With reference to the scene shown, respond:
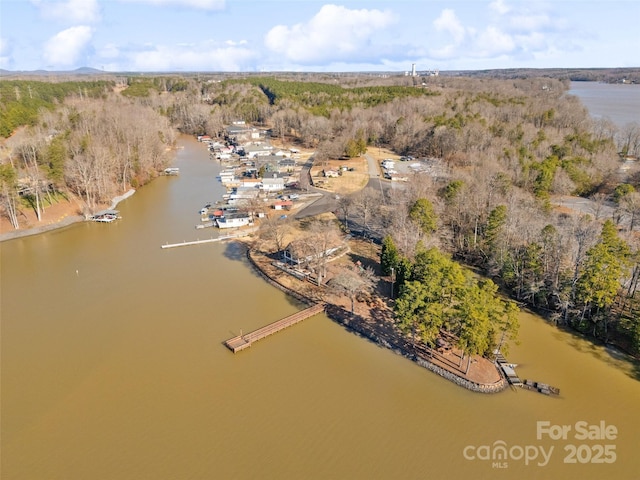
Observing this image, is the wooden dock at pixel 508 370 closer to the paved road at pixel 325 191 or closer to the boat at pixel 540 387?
the boat at pixel 540 387

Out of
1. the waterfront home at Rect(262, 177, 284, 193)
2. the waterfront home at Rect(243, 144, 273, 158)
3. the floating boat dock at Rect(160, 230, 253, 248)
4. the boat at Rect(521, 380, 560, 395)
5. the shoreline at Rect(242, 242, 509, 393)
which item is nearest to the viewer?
the boat at Rect(521, 380, 560, 395)

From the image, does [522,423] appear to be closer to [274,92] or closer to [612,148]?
[612,148]

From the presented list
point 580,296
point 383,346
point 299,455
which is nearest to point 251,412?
point 299,455

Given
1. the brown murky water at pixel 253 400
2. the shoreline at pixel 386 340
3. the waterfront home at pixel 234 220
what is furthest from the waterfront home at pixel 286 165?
the brown murky water at pixel 253 400

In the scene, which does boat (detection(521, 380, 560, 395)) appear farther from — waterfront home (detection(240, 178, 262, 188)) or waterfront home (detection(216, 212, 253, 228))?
waterfront home (detection(240, 178, 262, 188))

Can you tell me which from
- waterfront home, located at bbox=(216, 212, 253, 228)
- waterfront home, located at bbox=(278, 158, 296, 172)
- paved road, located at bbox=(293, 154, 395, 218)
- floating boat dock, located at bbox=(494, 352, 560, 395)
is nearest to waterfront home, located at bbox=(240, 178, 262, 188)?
waterfront home, located at bbox=(278, 158, 296, 172)

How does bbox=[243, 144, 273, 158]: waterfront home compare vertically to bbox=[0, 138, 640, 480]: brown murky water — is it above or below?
above
